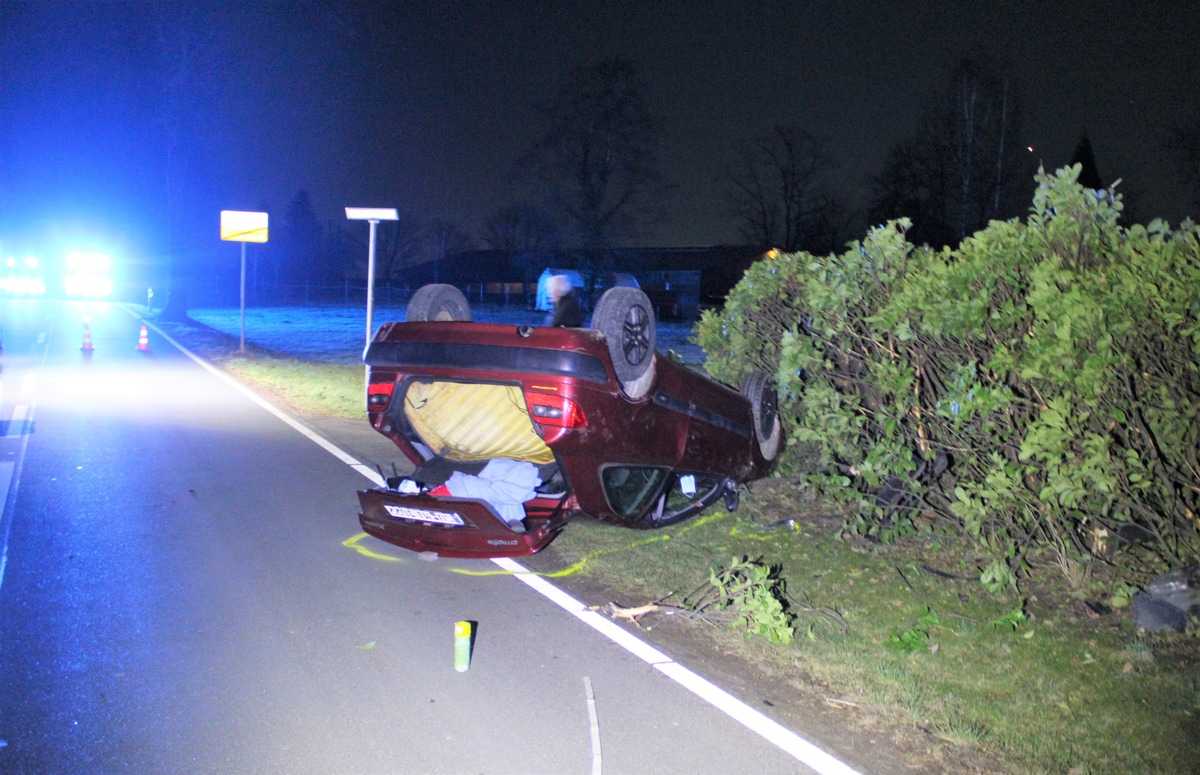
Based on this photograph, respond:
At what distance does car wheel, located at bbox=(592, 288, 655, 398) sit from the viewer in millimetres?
6312

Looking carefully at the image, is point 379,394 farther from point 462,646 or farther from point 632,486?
point 462,646

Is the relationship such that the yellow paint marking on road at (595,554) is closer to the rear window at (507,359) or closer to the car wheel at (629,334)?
the car wheel at (629,334)

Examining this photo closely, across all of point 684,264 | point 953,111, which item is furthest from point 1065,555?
point 684,264

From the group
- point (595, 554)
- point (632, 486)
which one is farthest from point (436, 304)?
point (595, 554)

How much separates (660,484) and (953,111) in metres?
29.4

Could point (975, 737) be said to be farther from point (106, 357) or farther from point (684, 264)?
point (684, 264)

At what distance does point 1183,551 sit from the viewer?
5.71 m

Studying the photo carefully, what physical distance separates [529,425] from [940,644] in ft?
11.2

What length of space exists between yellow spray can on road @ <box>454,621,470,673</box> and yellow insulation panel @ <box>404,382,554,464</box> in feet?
7.99

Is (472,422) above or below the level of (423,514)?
above

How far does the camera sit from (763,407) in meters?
8.77

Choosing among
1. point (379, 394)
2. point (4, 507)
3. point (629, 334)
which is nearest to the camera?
point (629, 334)

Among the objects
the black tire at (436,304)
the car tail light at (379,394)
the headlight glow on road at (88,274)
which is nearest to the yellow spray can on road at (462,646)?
the car tail light at (379,394)

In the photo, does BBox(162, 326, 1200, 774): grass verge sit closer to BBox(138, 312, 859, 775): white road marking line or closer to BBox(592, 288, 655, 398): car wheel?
BBox(138, 312, 859, 775): white road marking line
